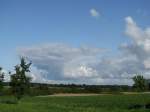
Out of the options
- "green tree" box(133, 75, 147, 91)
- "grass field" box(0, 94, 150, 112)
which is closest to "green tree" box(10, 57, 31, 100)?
"grass field" box(0, 94, 150, 112)

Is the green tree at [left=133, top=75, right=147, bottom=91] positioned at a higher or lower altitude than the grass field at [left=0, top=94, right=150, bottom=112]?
higher

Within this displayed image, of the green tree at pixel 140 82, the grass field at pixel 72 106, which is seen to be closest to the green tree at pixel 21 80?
the grass field at pixel 72 106

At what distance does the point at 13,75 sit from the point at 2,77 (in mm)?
3827

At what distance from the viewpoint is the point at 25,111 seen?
3769cm

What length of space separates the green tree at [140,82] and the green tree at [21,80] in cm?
7619

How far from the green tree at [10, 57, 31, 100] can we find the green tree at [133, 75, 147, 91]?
7619cm

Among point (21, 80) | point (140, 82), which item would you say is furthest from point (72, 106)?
point (140, 82)

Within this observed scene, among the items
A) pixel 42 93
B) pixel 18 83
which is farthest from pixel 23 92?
pixel 42 93

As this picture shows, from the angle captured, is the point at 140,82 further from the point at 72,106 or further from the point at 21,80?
the point at 72,106

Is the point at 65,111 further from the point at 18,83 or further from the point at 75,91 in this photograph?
the point at 75,91

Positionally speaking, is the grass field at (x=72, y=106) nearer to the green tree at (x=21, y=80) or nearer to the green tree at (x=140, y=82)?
the green tree at (x=21, y=80)

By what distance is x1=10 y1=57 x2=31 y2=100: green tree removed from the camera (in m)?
70.6

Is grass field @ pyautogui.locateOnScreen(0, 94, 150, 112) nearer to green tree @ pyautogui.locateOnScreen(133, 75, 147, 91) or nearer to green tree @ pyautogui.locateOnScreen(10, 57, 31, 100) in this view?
green tree @ pyautogui.locateOnScreen(10, 57, 31, 100)

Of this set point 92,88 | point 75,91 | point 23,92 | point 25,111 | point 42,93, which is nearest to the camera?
point 25,111
